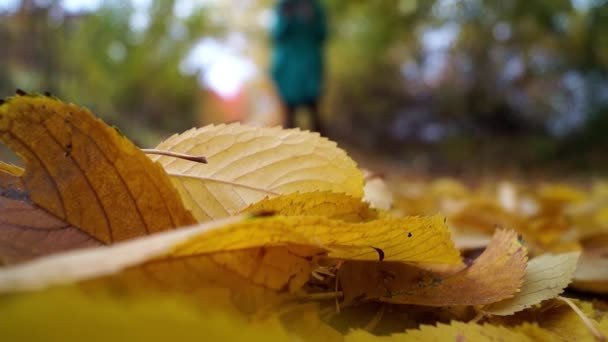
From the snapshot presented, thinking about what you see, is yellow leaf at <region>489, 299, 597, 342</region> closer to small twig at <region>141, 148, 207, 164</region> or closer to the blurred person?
small twig at <region>141, 148, 207, 164</region>

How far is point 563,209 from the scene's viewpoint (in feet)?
4.64

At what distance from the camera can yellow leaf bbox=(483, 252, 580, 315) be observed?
40 centimetres

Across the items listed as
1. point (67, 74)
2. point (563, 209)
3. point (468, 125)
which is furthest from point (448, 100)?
point (563, 209)

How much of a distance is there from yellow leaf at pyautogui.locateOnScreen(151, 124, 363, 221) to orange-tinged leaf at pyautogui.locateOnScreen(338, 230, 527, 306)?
8cm

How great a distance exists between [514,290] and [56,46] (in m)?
6.07

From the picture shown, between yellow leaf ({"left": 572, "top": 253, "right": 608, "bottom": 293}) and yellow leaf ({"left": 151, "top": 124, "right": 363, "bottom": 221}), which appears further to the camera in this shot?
yellow leaf ({"left": 572, "top": 253, "right": 608, "bottom": 293})

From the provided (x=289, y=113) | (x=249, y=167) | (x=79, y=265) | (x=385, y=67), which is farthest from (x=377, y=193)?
(x=385, y=67)

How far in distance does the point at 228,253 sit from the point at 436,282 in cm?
18

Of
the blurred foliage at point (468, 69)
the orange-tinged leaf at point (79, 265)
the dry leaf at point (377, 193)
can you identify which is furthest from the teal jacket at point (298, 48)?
the orange-tinged leaf at point (79, 265)

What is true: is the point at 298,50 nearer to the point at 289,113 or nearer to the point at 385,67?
the point at 289,113

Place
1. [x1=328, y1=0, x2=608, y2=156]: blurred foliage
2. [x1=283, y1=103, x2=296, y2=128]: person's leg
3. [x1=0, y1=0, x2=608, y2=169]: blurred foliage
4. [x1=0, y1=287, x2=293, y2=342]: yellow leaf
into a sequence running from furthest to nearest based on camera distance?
[x1=328, y1=0, x2=608, y2=156]: blurred foliage → [x1=283, y1=103, x2=296, y2=128]: person's leg → [x1=0, y1=0, x2=608, y2=169]: blurred foliage → [x1=0, y1=287, x2=293, y2=342]: yellow leaf

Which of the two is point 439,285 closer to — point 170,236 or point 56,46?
point 170,236

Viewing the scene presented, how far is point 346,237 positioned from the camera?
13.9 inches

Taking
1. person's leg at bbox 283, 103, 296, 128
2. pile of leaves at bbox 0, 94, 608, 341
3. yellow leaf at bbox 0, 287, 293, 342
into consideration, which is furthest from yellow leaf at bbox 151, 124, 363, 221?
person's leg at bbox 283, 103, 296, 128
